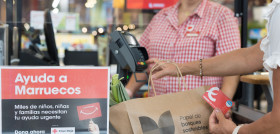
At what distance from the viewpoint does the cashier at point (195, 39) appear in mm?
2406

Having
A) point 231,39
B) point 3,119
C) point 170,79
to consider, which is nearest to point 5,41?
point 170,79

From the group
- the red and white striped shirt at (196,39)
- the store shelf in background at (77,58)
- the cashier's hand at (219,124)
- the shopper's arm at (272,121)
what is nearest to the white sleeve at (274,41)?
the shopper's arm at (272,121)

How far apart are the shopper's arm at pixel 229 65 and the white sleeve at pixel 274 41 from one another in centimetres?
54

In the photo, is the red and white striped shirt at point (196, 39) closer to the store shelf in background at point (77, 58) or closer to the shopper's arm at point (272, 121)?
the shopper's arm at point (272, 121)

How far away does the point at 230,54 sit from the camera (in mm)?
1925

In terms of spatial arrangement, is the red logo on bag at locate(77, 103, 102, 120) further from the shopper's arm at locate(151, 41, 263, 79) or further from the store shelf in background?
the store shelf in background

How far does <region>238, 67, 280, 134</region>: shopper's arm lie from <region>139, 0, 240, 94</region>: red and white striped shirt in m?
1.04

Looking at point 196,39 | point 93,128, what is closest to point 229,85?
point 196,39

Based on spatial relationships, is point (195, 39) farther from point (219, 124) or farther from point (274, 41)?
point (274, 41)

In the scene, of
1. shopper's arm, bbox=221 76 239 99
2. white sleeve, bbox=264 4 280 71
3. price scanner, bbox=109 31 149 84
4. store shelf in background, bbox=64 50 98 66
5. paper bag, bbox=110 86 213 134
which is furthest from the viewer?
store shelf in background, bbox=64 50 98 66

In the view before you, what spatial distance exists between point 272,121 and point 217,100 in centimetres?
33

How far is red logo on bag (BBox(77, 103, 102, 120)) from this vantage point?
1274 millimetres

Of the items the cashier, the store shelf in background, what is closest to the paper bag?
the cashier

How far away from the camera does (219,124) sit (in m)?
1.53
